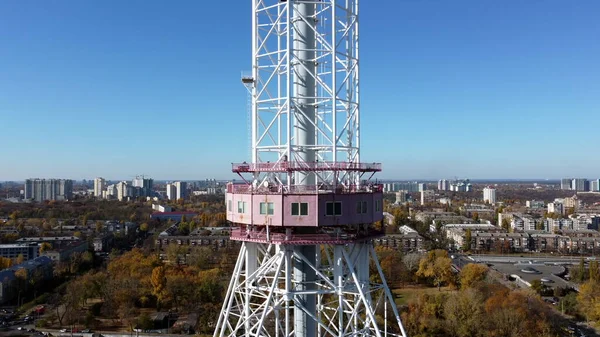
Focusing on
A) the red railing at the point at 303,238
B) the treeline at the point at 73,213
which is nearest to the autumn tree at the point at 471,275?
the red railing at the point at 303,238

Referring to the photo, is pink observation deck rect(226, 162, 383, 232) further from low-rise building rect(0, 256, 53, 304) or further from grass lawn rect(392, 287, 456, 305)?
low-rise building rect(0, 256, 53, 304)

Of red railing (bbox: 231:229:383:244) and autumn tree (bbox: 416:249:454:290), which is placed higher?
red railing (bbox: 231:229:383:244)

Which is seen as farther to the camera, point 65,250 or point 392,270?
point 65,250

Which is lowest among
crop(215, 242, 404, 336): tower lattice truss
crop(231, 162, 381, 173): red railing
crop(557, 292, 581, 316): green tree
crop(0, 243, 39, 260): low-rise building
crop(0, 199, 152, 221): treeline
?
crop(557, 292, 581, 316): green tree

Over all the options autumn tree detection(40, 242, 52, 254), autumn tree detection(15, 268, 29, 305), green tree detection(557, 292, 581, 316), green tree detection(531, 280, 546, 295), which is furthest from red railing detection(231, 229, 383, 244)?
autumn tree detection(40, 242, 52, 254)

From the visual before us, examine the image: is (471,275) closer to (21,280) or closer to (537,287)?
(537,287)

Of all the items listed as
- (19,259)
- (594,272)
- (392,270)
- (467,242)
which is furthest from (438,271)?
(19,259)
